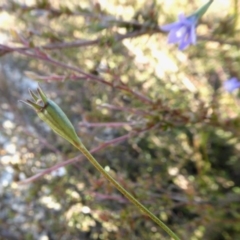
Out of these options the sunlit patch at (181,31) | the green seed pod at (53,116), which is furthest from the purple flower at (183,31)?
the green seed pod at (53,116)

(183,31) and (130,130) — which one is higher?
(183,31)

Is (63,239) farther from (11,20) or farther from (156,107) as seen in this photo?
(11,20)

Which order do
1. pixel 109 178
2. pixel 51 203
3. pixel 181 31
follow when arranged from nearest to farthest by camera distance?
pixel 109 178, pixel 181 31, pixel 51 203

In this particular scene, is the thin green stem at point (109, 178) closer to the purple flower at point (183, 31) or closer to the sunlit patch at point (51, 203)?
the purple flower at point (183, 31)

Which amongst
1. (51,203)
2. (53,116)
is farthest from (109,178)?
(51,203)

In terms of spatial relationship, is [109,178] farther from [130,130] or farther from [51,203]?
[51,203]

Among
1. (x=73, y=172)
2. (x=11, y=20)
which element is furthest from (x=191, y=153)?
(x=11, y=20)
